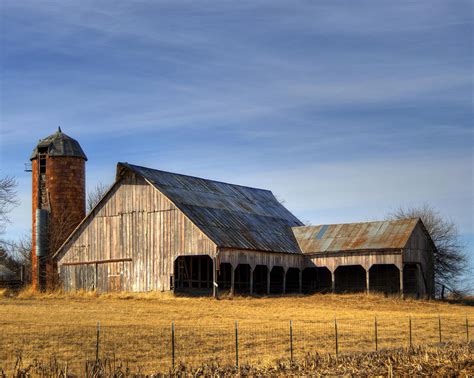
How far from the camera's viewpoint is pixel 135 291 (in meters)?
49.3

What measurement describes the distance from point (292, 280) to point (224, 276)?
21.7ft

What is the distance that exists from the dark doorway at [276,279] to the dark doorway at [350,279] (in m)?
3.78

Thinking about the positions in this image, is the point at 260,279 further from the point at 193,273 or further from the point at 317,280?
the point at 193,273

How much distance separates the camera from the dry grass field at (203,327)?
993 inches

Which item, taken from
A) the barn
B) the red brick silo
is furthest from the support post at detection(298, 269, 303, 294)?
the red brick silo

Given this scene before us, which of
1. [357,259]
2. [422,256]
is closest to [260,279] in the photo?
[357,259]

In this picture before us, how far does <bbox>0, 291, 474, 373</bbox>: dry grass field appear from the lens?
25219 millimetres

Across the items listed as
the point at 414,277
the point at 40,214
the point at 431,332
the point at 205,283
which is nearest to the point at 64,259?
the point at 40,214

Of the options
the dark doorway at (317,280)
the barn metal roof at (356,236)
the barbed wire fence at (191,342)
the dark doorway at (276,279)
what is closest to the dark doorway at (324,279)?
the dark doorway at (317,280)

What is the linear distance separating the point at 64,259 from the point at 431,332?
90.1 feet

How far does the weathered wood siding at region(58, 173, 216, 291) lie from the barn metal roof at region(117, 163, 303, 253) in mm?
879

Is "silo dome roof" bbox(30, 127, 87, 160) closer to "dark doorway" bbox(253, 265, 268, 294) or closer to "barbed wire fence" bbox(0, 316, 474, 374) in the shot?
"dark doorway" bbox(253, 265, 268, 294)

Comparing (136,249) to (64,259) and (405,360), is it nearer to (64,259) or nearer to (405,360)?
(64,259)

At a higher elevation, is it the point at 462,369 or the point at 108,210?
the point at 108,210
